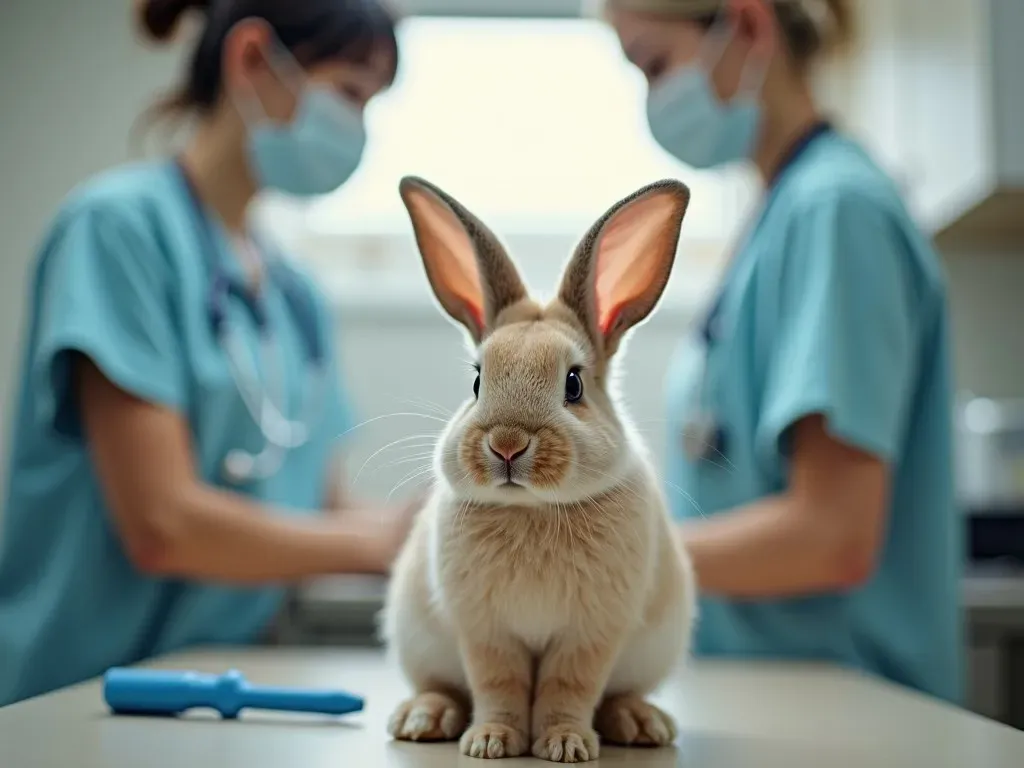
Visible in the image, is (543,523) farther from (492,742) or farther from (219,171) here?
(219,171)

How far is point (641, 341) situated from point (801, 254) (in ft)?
3.99

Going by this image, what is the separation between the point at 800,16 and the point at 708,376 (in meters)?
0.54

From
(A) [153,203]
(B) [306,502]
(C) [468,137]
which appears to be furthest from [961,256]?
(A) [153,203]

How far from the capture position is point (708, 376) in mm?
1343

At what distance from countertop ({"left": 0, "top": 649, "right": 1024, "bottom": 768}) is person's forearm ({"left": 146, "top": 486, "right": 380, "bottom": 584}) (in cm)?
30

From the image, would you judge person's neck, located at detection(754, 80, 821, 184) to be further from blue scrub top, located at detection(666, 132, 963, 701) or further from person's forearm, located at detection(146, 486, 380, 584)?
person's forearm, located at detection(146, 486, 380, 584)

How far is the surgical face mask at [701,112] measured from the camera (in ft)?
4.46

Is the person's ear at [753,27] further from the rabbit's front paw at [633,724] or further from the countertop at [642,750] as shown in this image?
the rabbit's front paw at [633,724]

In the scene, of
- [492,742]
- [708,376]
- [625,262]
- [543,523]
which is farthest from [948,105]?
[492,742]

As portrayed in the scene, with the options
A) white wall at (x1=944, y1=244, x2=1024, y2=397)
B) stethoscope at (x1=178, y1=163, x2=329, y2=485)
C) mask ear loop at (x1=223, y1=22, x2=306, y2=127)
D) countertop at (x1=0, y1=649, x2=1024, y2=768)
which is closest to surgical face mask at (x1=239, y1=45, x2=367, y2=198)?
mask ear loop at (x1=223, y1=22, x2=306, y2=127)

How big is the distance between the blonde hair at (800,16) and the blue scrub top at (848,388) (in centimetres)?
18

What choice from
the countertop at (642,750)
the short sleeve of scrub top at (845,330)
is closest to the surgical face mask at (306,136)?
the short sleeve of scrub top at (845,330)

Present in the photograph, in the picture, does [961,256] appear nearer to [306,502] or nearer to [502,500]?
[306,502]

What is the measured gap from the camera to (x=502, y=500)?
678mm
